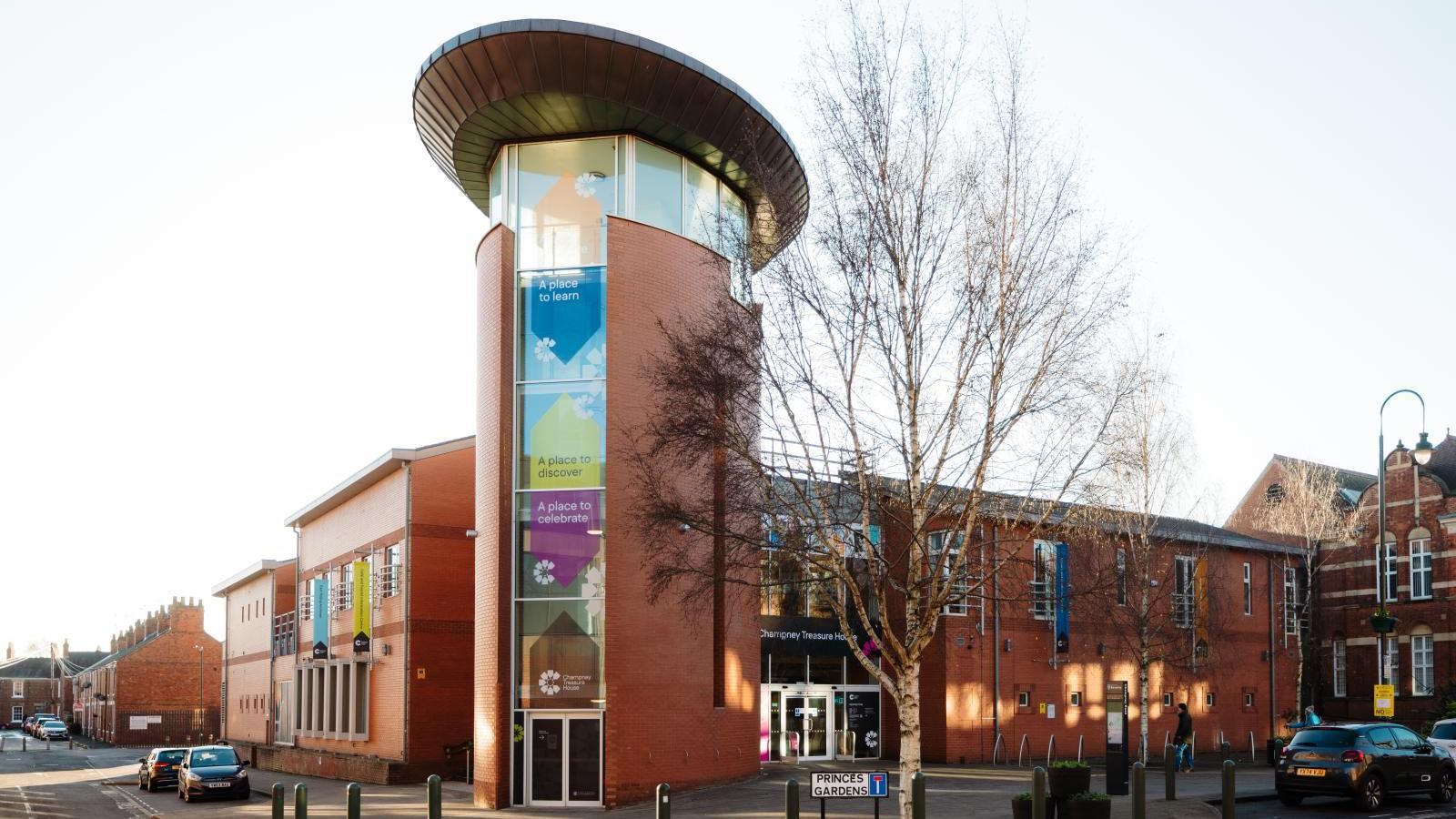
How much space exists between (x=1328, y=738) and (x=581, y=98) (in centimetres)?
1785

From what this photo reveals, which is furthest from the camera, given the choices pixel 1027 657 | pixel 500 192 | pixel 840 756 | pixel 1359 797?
pixel 1027 657

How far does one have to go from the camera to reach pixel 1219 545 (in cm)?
4138

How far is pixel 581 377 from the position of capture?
81.7 feet

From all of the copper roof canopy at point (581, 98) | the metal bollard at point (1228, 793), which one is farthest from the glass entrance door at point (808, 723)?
the metal bollard at point (1228, 793)

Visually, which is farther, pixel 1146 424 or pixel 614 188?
pixel 1146 424

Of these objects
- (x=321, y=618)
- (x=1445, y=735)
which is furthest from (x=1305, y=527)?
(x=321, y=618)

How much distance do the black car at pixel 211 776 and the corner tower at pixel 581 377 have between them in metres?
10.0

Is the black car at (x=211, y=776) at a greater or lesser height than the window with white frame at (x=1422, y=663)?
lesser

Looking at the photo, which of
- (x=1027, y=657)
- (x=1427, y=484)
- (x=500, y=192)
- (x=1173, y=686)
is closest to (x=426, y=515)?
(x=500, y=192)

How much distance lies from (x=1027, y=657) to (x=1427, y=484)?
20.2m

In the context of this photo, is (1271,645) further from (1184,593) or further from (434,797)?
(434,797)

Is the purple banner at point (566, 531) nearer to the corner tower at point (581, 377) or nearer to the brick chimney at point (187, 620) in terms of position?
the corner tower at point (581, 377)

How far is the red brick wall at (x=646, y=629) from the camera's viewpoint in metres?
23.8

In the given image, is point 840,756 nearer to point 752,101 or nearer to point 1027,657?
point 1027,657
